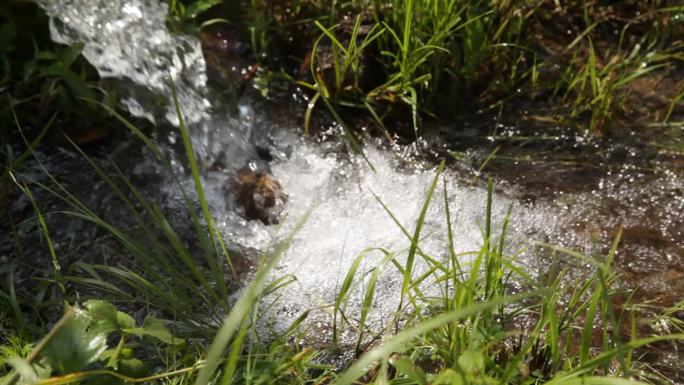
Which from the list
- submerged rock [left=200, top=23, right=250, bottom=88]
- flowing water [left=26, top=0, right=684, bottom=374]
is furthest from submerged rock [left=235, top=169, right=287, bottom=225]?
submerged rock [left=200, top=23, right=250, bottom=88]

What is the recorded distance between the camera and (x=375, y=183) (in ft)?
Answer: 8.98

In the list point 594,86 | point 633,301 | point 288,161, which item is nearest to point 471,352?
point 633,301

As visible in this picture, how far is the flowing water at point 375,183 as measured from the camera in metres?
2.33

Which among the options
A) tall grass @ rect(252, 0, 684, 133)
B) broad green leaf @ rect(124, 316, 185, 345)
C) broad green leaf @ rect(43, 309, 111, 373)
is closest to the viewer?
broad green leaf @ rect(43, 309, 111, 373)

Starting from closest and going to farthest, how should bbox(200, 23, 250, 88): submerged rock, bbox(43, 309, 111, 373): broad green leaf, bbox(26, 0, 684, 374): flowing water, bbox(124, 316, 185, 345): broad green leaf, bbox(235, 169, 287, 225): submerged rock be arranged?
bbox(43, 309, 111, 373): broad green leaf < bbox(124, 316, 185, 345): broad green leaf < bbox(26, 0, 684, 374): flowing water < bbox(235, 169, 287, 225): submerged rock < bbox(200, 23, 250, 88): submerged rock

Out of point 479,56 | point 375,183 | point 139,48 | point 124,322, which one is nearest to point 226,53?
point 139,48

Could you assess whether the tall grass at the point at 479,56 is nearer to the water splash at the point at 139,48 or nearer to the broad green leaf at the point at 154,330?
the water splash at the point at 139,48

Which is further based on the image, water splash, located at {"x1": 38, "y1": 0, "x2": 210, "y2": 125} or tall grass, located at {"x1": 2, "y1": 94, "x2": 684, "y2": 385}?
water splash, located at {"x1": 38, "y1": 0, "x2": 210, "y2": 125}

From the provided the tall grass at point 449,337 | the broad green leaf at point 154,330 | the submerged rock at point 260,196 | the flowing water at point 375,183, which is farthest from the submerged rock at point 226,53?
the broad green leaf at point 154,330

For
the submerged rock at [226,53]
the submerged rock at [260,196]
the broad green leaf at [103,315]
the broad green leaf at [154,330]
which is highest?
the submerged rock at [226,53]

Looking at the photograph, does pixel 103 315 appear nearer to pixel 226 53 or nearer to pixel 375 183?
pixel 375 183

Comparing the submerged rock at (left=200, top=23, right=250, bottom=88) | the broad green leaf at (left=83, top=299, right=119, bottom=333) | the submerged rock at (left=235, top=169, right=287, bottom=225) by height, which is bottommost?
the submerged rock at (left=235, top=169, right=287, bottom=225)

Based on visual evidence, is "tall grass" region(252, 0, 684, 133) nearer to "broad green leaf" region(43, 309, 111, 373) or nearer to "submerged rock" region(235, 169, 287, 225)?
"submerged rock" region(235, 169, 287, 225)

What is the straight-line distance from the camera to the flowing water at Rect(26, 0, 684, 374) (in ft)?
7.65
